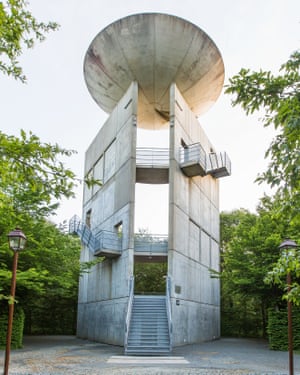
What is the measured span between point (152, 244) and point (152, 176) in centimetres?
372

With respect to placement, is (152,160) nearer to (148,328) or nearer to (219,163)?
(219,163)

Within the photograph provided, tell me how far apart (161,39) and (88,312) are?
49.7ft

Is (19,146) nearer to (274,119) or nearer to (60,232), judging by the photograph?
(274,119)

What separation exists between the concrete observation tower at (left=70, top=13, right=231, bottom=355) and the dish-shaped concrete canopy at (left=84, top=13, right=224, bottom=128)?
0.05 metres

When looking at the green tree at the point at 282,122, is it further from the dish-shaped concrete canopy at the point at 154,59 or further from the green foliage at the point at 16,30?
the dish-shaped concrete canopy at the point at 154,59

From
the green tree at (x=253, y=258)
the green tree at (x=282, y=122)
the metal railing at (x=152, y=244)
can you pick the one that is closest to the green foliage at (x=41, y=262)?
the metal railing at (x=152, y=244)

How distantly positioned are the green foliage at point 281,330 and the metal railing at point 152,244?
17.7 feet

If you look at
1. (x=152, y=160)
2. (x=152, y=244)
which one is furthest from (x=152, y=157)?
(x=152, y=244)

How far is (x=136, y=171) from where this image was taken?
2005 cm

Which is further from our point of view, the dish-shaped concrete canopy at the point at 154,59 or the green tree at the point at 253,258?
the dish-shaped concrete canopy at the point at 154,59

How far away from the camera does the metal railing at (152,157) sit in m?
19.4

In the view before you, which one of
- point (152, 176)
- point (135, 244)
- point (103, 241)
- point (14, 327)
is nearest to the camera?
point (14, 327)

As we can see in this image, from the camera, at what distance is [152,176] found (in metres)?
20.6

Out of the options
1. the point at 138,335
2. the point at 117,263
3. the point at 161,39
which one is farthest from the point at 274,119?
the point at 161,39
